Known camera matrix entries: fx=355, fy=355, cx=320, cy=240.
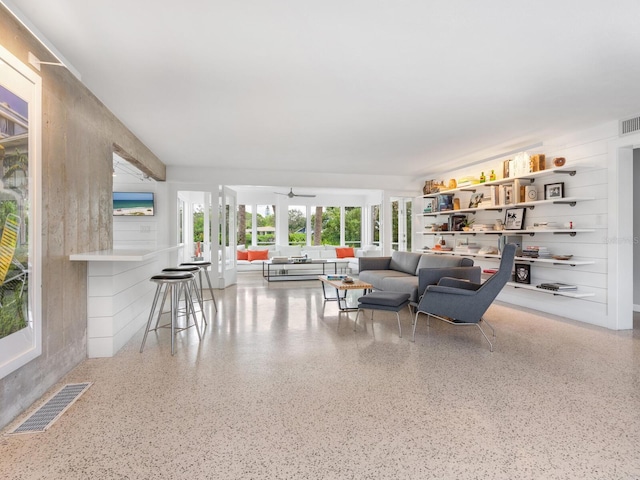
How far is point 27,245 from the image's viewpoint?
7.27ft

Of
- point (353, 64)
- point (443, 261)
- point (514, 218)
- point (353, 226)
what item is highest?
point (353, 64)

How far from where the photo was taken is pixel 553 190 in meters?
4.92

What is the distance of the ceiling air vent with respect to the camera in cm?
400

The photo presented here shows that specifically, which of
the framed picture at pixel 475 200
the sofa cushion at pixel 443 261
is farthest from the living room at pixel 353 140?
the framed picture at pixel 475 200

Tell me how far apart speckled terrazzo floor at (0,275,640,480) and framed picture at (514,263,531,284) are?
1422 mm

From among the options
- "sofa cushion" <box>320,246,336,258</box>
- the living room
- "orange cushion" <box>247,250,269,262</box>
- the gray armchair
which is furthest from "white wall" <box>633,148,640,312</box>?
"orange cushion" <box>247,250,269,262</box>

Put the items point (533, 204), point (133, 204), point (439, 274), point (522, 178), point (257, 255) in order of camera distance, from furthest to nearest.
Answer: point (257, 255) < point (133, 204) < point (522, 178) < point (533, 204) < point (439, 274)

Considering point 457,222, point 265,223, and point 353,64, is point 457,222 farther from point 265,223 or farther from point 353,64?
point 265,223

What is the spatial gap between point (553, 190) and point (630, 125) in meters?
1.10

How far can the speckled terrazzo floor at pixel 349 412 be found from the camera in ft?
5.74

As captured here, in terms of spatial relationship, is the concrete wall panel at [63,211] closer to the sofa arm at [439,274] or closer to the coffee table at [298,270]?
the sofa arm at [439,274]

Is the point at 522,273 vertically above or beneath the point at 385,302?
above

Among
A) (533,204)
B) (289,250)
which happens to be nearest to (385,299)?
(533,204)

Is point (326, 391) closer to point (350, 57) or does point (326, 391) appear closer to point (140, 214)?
point (350, 57)
